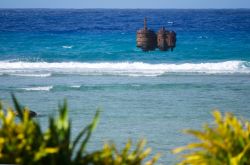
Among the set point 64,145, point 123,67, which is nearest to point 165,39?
point 123,67

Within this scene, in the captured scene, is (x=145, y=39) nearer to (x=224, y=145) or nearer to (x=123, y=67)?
(x=123, y=67)

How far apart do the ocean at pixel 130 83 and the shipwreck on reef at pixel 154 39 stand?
2.16 meters

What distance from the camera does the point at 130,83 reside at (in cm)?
3338

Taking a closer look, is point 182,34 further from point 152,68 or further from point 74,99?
point 74,99

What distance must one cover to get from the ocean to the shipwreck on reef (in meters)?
2.16

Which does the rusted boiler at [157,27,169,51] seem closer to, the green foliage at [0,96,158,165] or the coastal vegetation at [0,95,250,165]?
the coastal vegetation at [0,95,250,165]

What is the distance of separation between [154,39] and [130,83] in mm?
5039

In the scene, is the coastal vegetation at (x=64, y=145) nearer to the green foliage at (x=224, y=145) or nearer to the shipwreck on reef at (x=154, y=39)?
the green foliage at (x=224, y=145)

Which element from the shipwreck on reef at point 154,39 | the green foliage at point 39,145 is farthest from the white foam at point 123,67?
the green foliage at point 39,145

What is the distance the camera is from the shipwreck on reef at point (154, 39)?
35.3 metres

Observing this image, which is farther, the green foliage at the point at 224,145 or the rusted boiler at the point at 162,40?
the rusted boiler at the point at 162,40

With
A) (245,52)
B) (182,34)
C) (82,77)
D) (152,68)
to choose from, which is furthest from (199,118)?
(182,34)

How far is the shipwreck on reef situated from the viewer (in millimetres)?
35344

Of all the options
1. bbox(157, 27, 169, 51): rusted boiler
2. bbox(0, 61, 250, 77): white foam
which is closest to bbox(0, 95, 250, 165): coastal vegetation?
bbox(157, 27, 169, 51): rusted boiler
